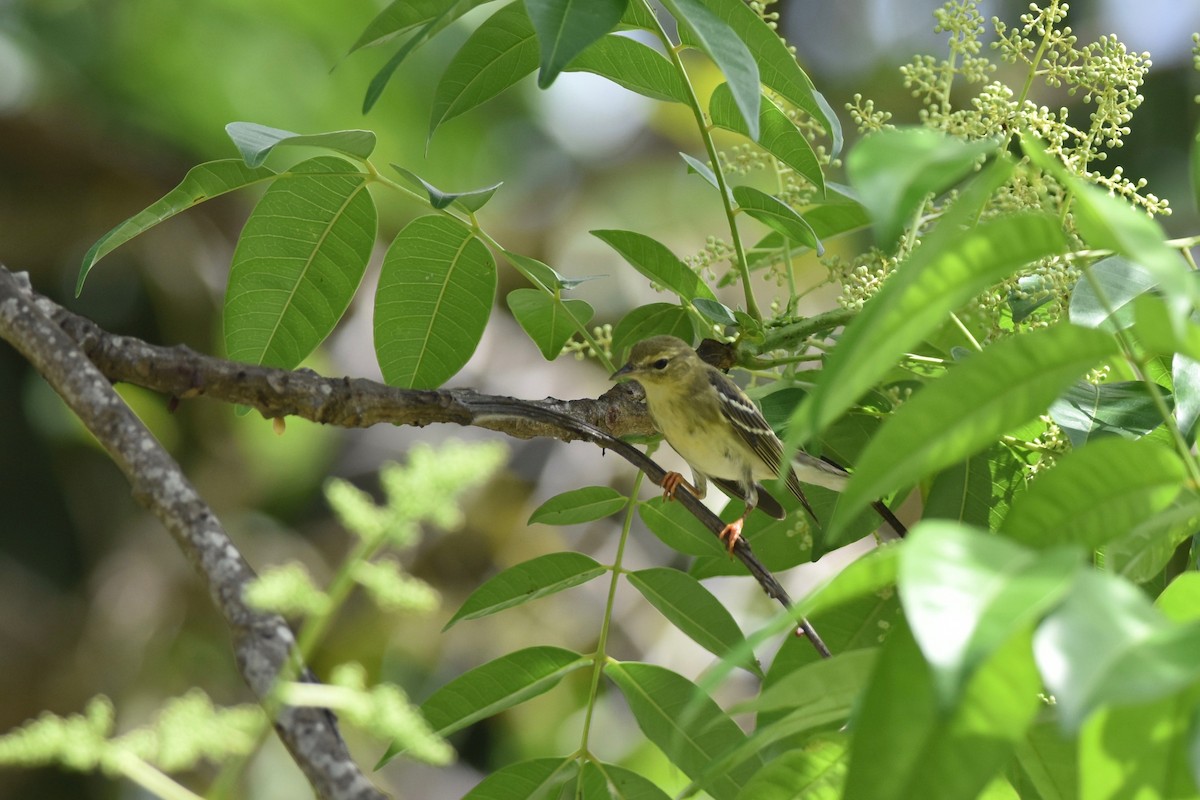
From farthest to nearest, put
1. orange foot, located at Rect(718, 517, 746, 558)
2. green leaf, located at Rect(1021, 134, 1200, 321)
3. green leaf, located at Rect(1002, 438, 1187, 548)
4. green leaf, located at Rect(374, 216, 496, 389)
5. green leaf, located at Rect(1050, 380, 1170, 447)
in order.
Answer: green leaf, located at Rect(374, 216, 496, 389) < orange foot, located at Rect(718, 517, 746, 558) < green leaf, located at Rect(1050, 380, 1170, 447) < green leaf, located at Rect(1002, 438, 1187, 548) < green leaf, located at Rect(1021, 134, 1200, 321)

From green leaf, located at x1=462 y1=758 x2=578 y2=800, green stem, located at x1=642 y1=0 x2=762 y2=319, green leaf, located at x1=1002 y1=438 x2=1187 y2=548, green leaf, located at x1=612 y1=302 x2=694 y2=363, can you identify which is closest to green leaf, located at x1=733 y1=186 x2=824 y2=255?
green stem, located at x1=642 y1=0 x2=762 y2=319

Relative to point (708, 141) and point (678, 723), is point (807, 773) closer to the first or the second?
point (678, 723)

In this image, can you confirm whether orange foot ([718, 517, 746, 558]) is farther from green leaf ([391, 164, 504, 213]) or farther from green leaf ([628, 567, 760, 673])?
green leaf ([391, 164, 504, 213])

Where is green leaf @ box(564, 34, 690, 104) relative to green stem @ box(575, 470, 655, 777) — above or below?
above

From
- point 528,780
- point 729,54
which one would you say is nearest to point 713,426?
point 528,780

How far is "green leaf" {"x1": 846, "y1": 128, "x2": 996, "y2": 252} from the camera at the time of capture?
97cm

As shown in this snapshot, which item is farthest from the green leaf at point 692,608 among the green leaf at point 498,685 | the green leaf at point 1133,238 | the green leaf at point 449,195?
the green leaf at point 1133,238

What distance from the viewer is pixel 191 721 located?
0.98 meters

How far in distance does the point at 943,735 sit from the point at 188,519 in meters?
1.00

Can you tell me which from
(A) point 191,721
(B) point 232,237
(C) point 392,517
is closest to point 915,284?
(C) point 392,517

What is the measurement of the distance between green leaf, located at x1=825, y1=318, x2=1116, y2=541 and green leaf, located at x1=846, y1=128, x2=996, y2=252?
223mm

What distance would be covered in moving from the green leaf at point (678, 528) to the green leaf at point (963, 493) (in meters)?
0.53

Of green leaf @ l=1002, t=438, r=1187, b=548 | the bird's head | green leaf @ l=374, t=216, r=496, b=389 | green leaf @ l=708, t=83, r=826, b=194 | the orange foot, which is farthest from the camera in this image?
the bird's head

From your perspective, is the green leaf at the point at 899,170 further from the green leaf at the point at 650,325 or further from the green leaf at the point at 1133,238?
the green leaf at the point at 650,325
